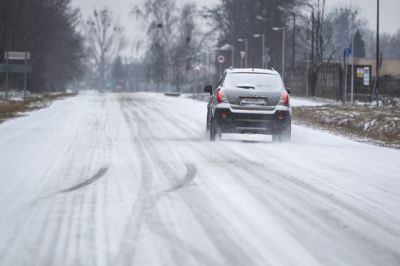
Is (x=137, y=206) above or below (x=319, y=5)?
below

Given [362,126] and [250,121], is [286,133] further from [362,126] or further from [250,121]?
[362,126]

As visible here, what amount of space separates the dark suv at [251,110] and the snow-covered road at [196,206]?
6.27 ft

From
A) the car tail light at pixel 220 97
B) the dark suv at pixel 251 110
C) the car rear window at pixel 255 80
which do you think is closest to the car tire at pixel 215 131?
the dark suv at pixel 251 110

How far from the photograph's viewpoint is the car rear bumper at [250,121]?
16.1 meters

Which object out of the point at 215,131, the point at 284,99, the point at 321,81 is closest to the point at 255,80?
the point at 284,99

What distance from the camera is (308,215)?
707 cm

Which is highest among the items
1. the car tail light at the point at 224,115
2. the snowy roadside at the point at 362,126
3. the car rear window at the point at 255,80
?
the car rear window at the point at 255,80

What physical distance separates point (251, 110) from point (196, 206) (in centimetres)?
884

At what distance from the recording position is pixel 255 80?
1656 centimetres

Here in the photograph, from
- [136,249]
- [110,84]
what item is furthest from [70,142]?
[110,84]

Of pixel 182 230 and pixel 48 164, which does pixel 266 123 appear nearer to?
pixel 48 164

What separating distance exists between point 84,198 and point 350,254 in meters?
3.39

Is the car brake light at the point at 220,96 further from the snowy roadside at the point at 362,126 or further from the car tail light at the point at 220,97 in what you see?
the snowy roadside at the point at 362,126

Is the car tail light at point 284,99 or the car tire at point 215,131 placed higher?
the car tail light at point 284,99
